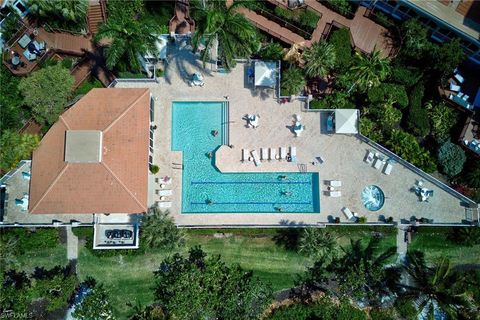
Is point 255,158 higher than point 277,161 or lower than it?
higher

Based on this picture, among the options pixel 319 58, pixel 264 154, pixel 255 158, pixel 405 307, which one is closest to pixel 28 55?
pixel 255 158

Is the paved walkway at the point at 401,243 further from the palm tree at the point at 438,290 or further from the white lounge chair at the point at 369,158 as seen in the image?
the white lounge chair at the point at 369,158

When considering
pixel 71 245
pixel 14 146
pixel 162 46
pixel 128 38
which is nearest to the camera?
pixel 128 38

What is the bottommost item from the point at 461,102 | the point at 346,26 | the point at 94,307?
the point at 94,307

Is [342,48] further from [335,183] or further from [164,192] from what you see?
[164,192]

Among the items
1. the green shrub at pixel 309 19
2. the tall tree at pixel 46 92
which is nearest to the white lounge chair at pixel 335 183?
the green shrub at pixel 309 19

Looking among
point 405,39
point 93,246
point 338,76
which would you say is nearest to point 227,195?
point 93,246

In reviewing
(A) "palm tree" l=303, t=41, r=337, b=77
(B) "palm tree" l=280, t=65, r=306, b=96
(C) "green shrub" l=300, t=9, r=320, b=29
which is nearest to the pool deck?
(B) "palm tree" l=280, t=65, r=306, b=96
